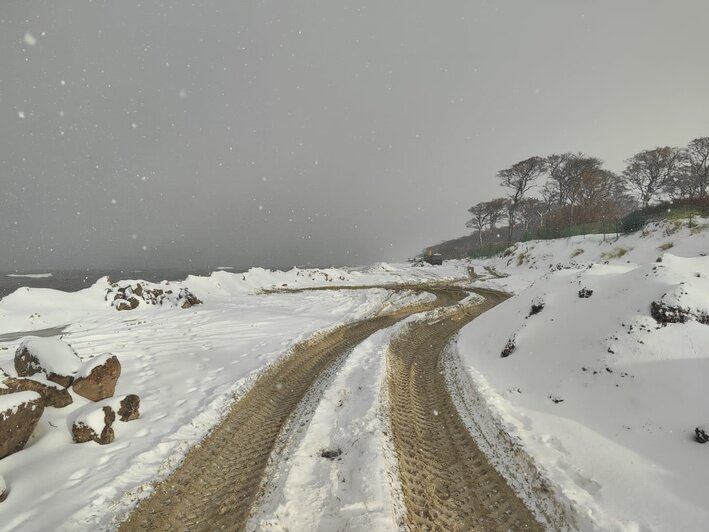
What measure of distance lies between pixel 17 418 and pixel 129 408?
4.09 ft

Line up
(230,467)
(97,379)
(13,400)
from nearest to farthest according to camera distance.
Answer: (230,467) → (13,400) → (97,379)

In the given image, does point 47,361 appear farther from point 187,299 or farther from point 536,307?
point 187,299

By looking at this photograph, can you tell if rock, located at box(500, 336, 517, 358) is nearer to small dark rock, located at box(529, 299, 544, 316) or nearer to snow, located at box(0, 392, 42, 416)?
small dark rock, located at box(529, 299, 544, 316)

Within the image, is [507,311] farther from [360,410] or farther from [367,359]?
[360,410]

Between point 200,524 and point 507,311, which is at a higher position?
point 507,311

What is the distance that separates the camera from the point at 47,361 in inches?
206

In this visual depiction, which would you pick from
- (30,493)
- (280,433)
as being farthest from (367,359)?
(30,493)

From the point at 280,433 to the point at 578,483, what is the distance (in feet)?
12.3

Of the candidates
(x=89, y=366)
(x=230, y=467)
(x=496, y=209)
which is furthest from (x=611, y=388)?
(x=496, y=209)

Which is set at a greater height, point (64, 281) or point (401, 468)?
point (64, 281)

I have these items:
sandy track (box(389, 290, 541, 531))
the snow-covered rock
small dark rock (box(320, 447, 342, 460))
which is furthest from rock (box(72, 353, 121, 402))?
sandy track (box(389, 290, 541, 531))

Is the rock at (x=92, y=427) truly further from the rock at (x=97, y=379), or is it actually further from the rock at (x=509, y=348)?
the rock at (x=509, y=348)

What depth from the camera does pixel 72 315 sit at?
14898 millimetres

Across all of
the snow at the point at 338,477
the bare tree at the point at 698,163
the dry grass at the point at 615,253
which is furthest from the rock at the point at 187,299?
the bare tree at the point at 698,163
